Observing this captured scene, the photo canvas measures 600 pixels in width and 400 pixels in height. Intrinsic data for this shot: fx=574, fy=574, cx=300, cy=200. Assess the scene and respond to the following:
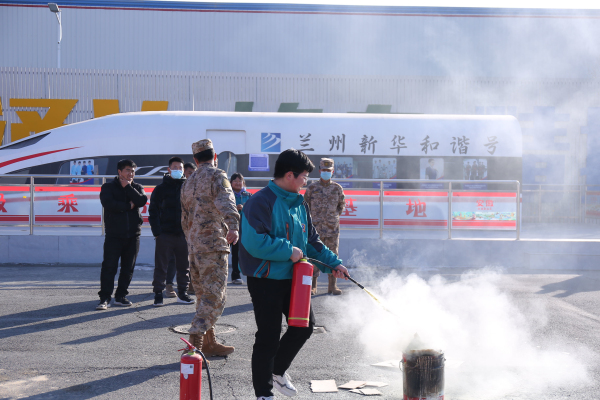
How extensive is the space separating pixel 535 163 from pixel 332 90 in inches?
340

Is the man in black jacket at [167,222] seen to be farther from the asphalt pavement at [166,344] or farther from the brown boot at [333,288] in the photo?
the brown boot at [333,288]

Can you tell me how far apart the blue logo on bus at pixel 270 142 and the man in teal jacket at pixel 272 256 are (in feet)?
32.3

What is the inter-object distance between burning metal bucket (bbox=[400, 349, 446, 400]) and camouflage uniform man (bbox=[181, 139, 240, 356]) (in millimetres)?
1808

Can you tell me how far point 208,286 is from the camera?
4.91 metres

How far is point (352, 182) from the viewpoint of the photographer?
1250 cm

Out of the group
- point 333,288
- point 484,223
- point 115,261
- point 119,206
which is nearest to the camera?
point 119,206

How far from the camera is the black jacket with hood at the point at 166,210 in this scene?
7219 millimetres

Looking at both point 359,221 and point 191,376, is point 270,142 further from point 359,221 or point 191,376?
point 191,376

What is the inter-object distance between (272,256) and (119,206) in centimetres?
400

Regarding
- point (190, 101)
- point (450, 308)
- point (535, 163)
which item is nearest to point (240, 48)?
point (190, 101)

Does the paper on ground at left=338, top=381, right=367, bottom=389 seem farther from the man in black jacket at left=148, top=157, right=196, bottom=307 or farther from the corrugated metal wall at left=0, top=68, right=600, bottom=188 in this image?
the corrugated metal wall at left=0, top=68, right=600, bottom=188

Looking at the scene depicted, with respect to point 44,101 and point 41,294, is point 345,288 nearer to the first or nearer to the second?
point 41,294

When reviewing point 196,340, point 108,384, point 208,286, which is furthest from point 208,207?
point 108,384

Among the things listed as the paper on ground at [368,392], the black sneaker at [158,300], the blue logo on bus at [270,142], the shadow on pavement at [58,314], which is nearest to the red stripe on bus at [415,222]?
the blue logo on bus at [270,142]
